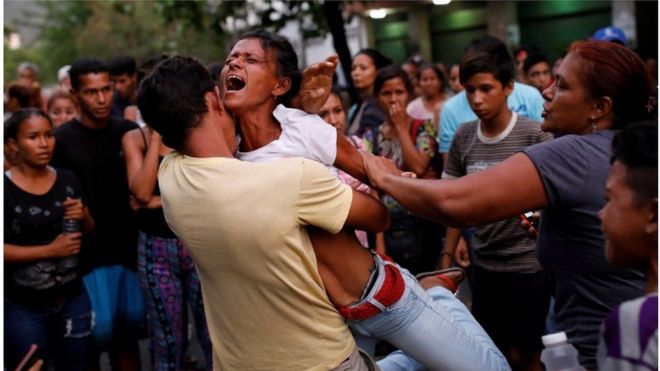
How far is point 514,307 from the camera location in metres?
4.62

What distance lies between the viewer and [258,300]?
2850mm

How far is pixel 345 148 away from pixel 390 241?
2.78 m

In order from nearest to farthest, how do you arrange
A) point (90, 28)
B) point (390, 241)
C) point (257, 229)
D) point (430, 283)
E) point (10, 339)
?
point (257, 229) < point (430, 283) < point (10, 339) < point (390, 241) < point (90, 28)

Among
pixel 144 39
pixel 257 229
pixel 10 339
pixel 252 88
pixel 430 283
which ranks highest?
pixel 144 39

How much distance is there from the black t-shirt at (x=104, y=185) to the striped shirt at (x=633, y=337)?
3.90 meters

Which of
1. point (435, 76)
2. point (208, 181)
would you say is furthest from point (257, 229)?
point (435, 76)

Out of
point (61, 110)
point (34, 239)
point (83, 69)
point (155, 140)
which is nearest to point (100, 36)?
point (61, 110)

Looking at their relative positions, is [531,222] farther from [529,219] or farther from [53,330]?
[53,330]

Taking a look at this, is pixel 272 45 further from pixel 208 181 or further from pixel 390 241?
pixel 390 241

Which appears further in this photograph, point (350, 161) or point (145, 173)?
point (145, 173)

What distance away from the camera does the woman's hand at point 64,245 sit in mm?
4855

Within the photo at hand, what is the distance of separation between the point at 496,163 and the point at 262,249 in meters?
2.11

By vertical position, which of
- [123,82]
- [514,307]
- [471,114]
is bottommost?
[514,307]

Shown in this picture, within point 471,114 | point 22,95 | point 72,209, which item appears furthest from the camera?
point 22,95
